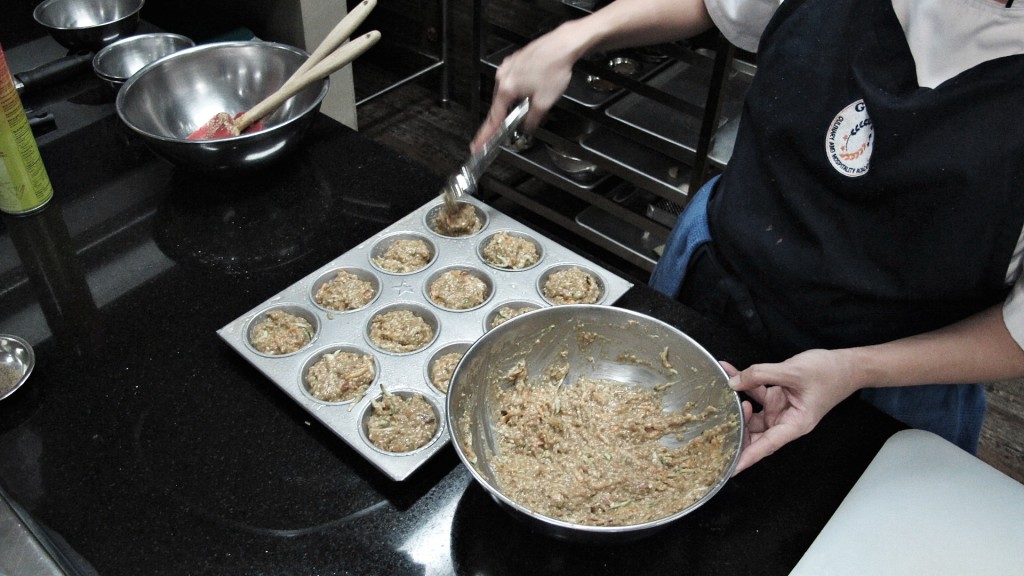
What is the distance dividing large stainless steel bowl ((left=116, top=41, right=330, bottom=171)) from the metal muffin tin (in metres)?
0.31

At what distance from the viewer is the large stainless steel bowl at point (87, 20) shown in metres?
1.91

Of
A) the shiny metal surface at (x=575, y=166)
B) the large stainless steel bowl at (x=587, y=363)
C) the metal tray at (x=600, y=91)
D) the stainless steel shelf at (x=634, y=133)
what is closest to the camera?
the large stainless steel bowl at (x=587, y=363)

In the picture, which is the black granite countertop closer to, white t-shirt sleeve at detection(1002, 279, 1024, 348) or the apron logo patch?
white t-shirt sleeve at detection(1002, 279, 1024, 348)

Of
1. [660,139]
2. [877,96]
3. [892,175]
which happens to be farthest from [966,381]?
[660,139]

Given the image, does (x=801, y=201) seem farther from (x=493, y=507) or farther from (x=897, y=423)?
(x=493, y=507)

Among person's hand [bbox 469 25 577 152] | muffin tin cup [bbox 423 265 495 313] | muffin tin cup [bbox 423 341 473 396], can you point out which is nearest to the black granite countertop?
muffin tin cup [bbox 423 341 473 396]

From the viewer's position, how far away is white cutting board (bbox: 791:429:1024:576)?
981mm

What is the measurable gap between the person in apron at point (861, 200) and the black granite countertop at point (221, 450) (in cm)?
14

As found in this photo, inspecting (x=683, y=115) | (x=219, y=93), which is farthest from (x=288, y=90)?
(x=683, y=115)

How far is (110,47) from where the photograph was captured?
6.18 feet

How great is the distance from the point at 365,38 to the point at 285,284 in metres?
0.53

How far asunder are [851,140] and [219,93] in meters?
1.41

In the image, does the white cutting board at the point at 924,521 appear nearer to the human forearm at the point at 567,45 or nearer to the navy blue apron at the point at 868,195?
the navy blue apron at the point at 868,195

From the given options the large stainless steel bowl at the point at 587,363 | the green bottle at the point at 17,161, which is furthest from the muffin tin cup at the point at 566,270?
the green bottle at the point at 17,161
